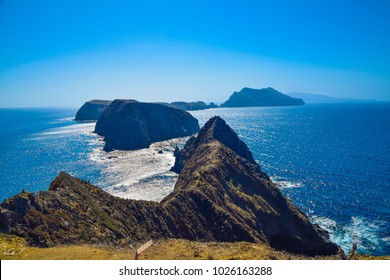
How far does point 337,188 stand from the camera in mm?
109688

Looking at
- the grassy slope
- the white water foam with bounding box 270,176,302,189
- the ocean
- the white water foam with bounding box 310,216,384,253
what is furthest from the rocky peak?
the grassy slope

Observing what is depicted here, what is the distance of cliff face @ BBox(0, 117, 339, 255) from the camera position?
35.5 meters

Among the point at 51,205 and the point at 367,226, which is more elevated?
the point at 51,205

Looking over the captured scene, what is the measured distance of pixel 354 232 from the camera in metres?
78.3

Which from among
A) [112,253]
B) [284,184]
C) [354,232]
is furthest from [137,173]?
[112,253]

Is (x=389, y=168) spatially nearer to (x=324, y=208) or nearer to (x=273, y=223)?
(x=324, y=208)

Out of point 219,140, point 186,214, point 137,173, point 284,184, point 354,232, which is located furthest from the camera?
point 137,173

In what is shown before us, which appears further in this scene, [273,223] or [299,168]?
[299,168]

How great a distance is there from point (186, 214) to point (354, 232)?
48.7m

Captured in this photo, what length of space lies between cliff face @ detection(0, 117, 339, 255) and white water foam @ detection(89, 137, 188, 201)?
2255 centimetres

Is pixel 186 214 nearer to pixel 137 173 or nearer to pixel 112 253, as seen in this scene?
pixel 112 253

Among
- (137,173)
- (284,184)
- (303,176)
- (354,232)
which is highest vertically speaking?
(303,176)
